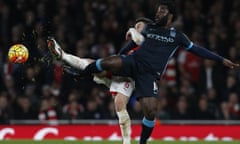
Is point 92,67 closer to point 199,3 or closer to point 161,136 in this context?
point 161,136

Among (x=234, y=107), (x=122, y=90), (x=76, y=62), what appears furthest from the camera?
(x=234, y=107)

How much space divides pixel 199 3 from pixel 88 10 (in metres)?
2.84

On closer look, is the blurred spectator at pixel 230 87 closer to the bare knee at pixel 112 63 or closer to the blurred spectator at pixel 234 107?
the blurred spectator at pixel 234 107

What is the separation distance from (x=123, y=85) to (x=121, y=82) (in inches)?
2.3

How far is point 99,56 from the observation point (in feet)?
61.5

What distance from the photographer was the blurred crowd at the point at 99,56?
710 inches

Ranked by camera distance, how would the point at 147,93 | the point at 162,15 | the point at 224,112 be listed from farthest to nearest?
the point at 224,112, the point at 162,15, the point at 147,93

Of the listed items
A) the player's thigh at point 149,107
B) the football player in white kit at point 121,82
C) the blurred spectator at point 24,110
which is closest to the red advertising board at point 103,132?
the blurred spectator at point 24,110

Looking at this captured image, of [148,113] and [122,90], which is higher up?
[122,90]

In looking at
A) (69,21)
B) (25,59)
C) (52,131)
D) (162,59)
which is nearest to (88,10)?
(69,21)

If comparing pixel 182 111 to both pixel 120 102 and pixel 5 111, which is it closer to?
pixel 5 111

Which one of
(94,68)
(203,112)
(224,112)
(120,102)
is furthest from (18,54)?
(224,112)

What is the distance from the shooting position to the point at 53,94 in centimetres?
1820

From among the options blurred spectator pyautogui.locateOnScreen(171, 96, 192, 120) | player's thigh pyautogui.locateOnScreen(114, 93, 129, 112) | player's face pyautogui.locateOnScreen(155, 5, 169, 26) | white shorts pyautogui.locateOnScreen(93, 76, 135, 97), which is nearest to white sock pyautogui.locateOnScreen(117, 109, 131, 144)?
player's thigh pyautogui.locateOnScreen(114, 93, 129, 112)
